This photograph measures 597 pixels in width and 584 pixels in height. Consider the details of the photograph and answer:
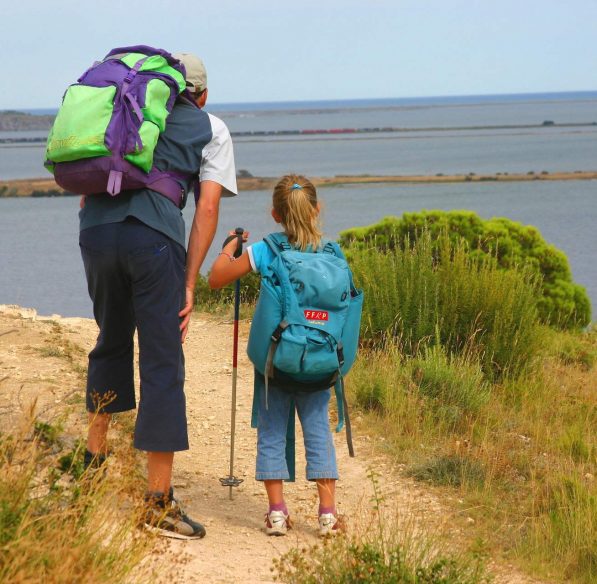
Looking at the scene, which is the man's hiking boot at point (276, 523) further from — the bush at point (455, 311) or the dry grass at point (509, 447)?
the bush at point (455, 311)

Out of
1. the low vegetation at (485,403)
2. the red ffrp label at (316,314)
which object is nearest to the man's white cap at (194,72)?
the red ffrp label at (316,314)

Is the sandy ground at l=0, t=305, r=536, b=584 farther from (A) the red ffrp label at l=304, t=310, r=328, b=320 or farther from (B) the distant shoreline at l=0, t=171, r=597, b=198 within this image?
(B) the distant shoreline at l=0, t=171, r=597, b=198

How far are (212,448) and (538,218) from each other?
1008 inches

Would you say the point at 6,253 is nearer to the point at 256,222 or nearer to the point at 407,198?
the point at 256,222

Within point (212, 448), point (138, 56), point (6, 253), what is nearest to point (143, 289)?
point (138, 56)

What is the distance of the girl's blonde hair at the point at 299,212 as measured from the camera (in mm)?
5270

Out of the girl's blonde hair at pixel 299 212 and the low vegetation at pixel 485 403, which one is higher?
the girl's blonde hair at pixel 299 212

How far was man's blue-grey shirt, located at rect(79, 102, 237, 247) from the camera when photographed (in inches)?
192

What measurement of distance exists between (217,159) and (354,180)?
40.6 m

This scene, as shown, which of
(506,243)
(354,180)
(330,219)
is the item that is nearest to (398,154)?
(354,180)

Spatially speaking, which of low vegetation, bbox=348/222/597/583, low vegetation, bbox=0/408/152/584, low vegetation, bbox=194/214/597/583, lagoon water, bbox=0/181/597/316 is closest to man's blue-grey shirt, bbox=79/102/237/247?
low vegetation, bbox=0/408/152/584

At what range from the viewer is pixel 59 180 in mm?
4867

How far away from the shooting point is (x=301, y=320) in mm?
5102

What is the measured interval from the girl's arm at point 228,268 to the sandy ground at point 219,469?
84cm
